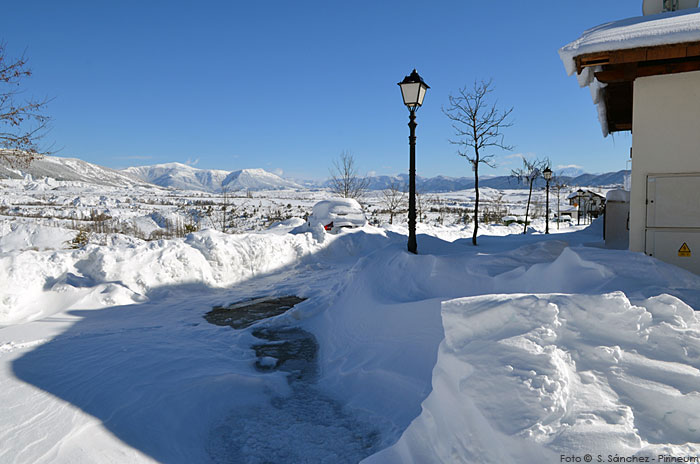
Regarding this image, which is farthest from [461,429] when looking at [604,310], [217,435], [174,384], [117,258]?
[117,258]

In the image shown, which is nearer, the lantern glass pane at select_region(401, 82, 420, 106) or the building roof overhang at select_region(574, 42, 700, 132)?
the building roof overhang at select_region(574, 42, 700, 132)

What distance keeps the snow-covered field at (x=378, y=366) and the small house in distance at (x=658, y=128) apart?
3.03 feet

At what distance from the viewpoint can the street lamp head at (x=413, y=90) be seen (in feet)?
26.3

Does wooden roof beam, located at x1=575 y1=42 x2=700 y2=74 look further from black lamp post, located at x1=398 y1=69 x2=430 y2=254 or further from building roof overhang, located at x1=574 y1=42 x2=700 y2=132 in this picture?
black lamp post, located at x1=398 y1=69 x2=430 y2=254

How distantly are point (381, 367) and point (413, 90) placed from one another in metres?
5.51

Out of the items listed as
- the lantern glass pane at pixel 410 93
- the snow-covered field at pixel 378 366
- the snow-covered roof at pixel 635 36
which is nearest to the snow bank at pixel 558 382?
the snow-covered field at pixel 378 366

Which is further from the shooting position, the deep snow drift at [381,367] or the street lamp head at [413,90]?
the street lamp head at [413,90]

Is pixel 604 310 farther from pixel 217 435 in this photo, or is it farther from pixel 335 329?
pixel 335 329

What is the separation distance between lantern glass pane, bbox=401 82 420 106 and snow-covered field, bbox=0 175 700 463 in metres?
2.98

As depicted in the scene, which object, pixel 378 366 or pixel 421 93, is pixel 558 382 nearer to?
pixel 378 366

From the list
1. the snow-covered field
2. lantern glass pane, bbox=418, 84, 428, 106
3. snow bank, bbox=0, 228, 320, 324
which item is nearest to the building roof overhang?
the snow-covered field

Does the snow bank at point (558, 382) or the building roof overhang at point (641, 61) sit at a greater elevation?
the building roof overhang at point (641, 61)

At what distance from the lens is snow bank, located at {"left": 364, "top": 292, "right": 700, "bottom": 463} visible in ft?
6.75

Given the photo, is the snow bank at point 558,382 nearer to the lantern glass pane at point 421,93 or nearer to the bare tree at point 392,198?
the lantern glass pane at point 421,93
